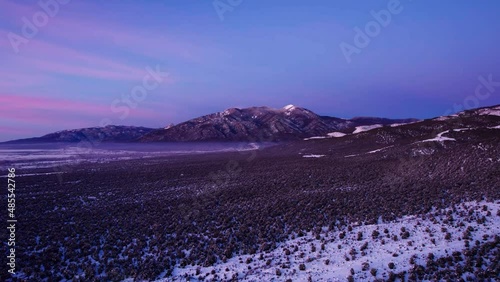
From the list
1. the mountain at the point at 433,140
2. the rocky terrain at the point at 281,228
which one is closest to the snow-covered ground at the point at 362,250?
the rocky terrain at the point at 281,228

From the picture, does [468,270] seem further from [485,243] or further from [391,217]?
[391,217]

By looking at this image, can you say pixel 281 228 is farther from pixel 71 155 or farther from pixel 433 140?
pixel 71 155

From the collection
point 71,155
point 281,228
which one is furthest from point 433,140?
point 71,155

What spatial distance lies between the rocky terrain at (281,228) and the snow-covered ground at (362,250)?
1.9 inches

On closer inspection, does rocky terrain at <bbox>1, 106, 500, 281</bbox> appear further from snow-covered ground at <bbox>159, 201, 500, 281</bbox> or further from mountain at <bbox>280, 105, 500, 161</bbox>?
mountain at <bbox>280, 105, 500, 161</bbox>

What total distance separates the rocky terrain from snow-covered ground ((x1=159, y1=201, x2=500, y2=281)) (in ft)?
0.15

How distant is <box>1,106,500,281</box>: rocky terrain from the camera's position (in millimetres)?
12664

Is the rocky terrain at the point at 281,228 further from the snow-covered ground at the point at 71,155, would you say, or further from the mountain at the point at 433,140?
the snow-covered ground at the point at 71,155

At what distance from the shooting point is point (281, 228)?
17531mm

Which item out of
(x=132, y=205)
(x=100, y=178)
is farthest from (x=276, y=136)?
(x=132, y=205)

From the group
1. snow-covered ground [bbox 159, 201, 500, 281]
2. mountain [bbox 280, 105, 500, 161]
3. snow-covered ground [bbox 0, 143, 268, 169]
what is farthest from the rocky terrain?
snow-covered ground [bbox 0, 143, 268, 169]

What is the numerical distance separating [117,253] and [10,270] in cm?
398

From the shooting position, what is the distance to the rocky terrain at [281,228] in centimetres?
1266

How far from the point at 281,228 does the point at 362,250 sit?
4.79m
